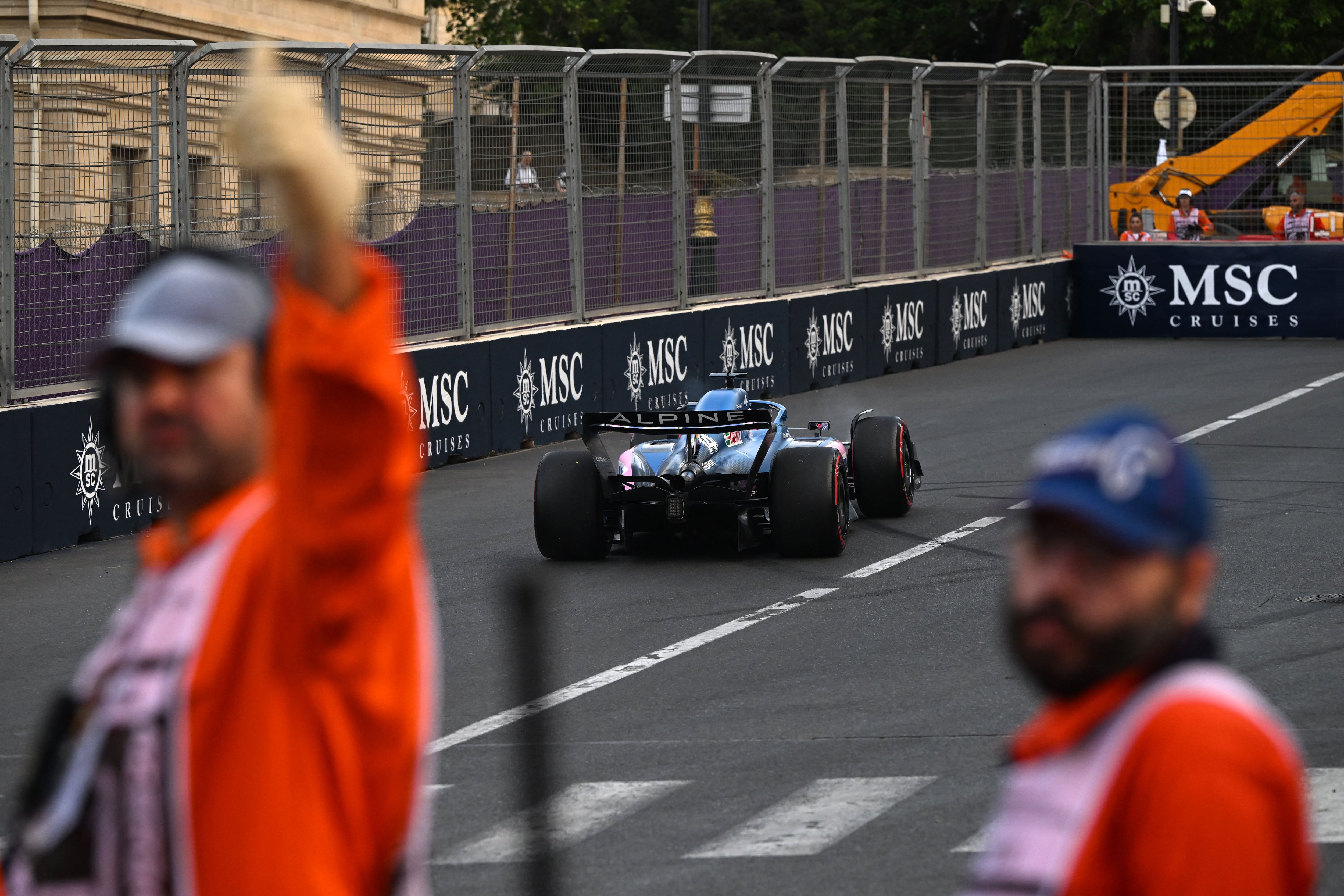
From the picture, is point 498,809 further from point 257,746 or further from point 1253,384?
point 1253,384

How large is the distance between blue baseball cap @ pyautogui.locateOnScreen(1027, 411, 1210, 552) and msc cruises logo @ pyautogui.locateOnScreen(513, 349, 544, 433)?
15.7 metres

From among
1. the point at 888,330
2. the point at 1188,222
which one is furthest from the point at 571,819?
the point at 1188,222

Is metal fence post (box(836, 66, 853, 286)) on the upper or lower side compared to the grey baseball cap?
upper

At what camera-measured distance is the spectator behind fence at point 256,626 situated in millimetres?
2371

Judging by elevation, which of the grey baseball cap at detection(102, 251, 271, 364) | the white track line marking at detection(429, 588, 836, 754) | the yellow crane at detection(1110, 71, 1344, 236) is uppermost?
the yellow crane at detection(1110, 71, 1344, 236)

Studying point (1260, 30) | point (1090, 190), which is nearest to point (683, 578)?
point (1090, 190)

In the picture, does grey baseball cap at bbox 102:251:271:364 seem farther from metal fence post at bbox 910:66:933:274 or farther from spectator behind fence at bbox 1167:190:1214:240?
spectator behind fence at bbox 1167:190:1214:240

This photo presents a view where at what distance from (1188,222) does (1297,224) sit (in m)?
1.64

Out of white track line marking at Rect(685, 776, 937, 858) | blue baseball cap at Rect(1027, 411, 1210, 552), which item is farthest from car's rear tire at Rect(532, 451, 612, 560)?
blue baseball cap at Rect(1027, 411, 1210, 552)

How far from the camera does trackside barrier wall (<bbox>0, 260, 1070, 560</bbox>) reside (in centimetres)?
1289

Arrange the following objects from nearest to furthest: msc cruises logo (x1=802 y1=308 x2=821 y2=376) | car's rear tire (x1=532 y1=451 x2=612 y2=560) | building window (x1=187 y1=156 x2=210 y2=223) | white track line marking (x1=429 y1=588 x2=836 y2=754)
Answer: white track line marking (x1=429 y1=588 x2=836 y2=754)
car's rear tire (x1=532 y1=451 x2=612 y2=560)
building window (x1=187 y1=156 x2=210 y2=223)
msc cruises logo (x1=802 y1=308 x2=821 y2=376)

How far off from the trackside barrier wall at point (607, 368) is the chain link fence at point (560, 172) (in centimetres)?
29

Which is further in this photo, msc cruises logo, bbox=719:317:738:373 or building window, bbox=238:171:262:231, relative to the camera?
msc cruises logo, bbox=719:317:738:373

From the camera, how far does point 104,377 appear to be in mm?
2504
